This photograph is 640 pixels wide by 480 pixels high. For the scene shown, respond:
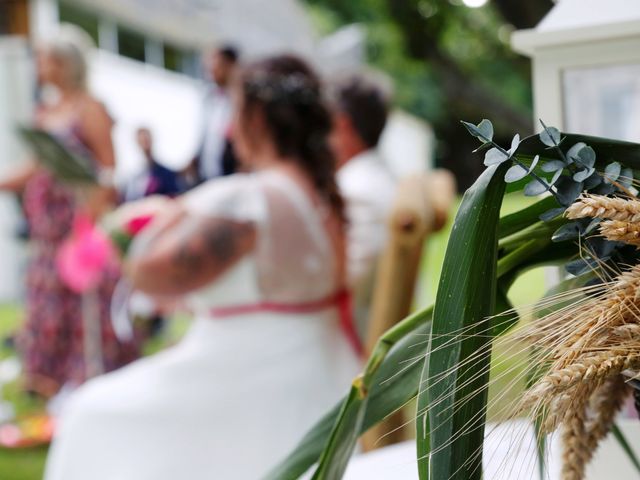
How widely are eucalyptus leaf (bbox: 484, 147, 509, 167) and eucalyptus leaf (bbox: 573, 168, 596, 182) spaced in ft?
0.10

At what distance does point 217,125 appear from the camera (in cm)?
334

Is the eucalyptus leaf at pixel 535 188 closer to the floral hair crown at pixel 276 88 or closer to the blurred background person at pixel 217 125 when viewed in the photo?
the floral hair crown at pixel 276 88

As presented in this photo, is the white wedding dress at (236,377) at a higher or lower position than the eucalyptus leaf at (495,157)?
lower

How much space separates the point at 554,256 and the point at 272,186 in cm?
153

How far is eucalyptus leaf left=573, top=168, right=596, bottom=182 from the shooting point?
38 centimetres

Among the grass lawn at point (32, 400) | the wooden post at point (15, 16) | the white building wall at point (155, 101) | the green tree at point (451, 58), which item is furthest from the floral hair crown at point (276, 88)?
the wooden post at point (15, 16)

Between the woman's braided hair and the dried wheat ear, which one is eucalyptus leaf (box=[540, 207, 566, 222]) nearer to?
the dried wheat ear

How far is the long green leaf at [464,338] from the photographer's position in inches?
A: 14.3

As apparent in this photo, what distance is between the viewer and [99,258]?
3.12 m

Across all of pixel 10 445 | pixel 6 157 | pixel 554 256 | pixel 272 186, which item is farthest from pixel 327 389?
pixel 6 157

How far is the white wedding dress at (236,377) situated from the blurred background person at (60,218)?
1.24m

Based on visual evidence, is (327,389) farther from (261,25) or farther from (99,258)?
(261,25)

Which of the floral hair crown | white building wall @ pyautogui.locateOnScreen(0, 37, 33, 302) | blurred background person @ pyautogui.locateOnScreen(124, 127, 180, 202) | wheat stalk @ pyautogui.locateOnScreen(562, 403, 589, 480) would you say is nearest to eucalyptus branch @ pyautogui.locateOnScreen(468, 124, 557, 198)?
wheat stalk @ pyautogui.locateOnScreen(562, 403, 589, 480)

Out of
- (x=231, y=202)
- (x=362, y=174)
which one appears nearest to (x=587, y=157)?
(x=231, y=202)
